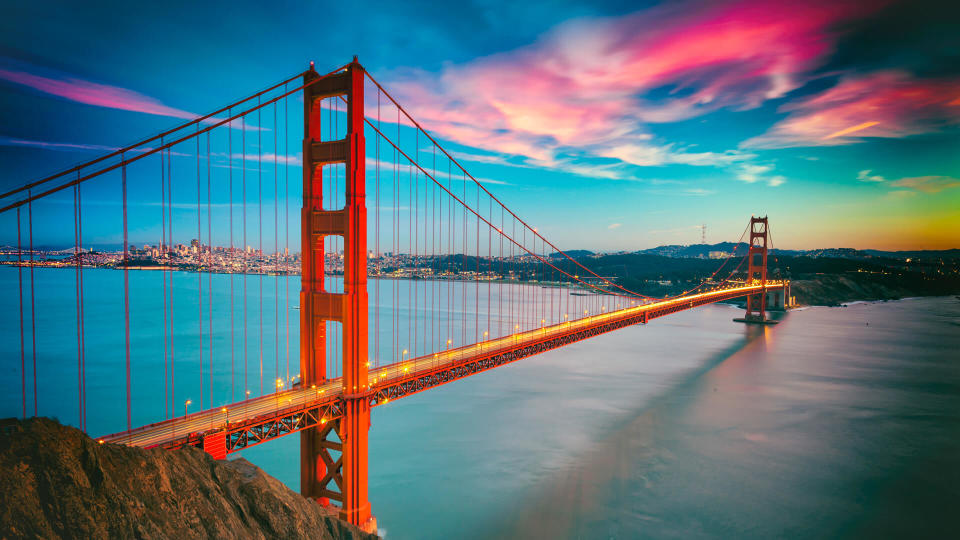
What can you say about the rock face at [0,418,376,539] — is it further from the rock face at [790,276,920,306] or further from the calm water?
the rock face at [790,276,920,306]

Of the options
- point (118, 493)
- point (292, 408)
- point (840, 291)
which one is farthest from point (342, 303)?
point (840, 291)

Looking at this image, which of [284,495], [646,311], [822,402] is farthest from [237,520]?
[822,402]

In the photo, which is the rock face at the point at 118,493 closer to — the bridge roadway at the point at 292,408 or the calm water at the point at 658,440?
the bridge roadway at the point at 292,408

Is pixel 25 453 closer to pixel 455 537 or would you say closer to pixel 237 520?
pixel 237 520

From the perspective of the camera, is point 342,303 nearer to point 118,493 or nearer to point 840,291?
point 118,493

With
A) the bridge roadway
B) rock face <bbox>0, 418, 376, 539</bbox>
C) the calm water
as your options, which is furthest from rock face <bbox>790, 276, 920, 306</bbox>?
rock face <bbox>0, 418, 376, 539</bbox>

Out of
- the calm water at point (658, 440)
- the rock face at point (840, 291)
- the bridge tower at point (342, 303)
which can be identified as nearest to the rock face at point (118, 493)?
the bridge tower at point (342, 303)
